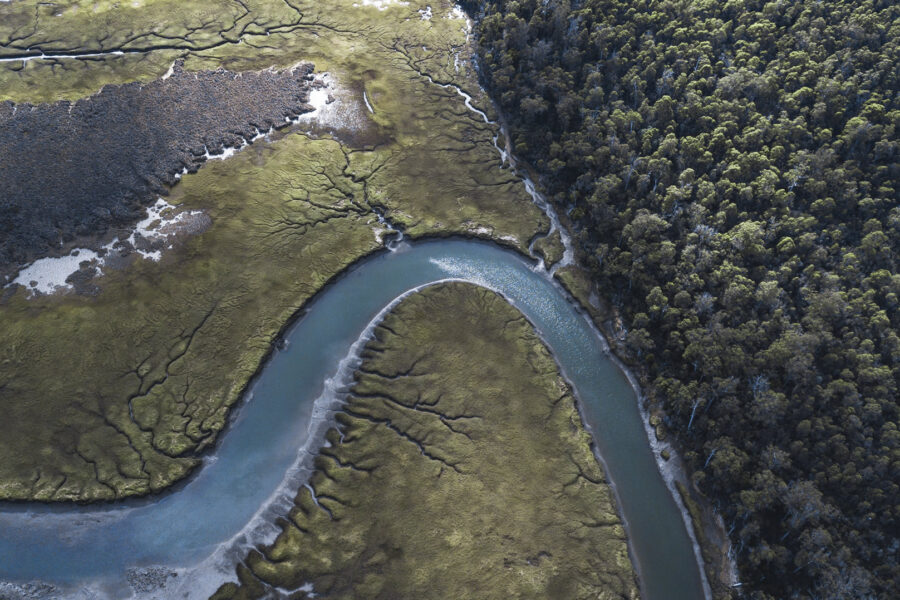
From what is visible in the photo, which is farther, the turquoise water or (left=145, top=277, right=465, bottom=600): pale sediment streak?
the turquoise water

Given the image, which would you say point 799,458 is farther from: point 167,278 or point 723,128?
point 167,278

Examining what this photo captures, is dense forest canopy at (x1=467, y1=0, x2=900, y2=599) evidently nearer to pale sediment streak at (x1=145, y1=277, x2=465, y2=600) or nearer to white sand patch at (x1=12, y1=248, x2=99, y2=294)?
pale sediment streak at (x1=145, y1=277, x2=465, y2=600)

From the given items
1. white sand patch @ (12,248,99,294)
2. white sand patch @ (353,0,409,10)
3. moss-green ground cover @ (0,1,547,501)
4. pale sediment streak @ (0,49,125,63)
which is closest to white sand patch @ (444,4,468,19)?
moss-green ground cover @ (0,1,547,501)

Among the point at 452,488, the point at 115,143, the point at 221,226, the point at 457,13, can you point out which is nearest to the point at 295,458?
the point at 452,488

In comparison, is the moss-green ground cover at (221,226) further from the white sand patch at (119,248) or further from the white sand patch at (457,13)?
the white sand patch at (457,13)

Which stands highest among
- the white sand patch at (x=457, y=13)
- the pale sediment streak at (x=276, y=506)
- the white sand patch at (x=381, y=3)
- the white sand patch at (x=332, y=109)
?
the white sand patch at (x=457, y=13)

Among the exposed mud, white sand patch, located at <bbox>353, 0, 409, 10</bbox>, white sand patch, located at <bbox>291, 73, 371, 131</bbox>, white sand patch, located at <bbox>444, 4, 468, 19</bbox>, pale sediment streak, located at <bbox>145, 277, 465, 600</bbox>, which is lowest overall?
pale sediment streak, located at <bbox>145, 277, 465, 600</bbox>

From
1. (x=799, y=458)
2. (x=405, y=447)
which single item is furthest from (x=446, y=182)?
(x=799, y=458)

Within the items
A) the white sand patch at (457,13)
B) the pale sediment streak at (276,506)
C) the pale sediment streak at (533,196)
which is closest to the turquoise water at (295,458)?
the pale sediment streak at (276,506)
